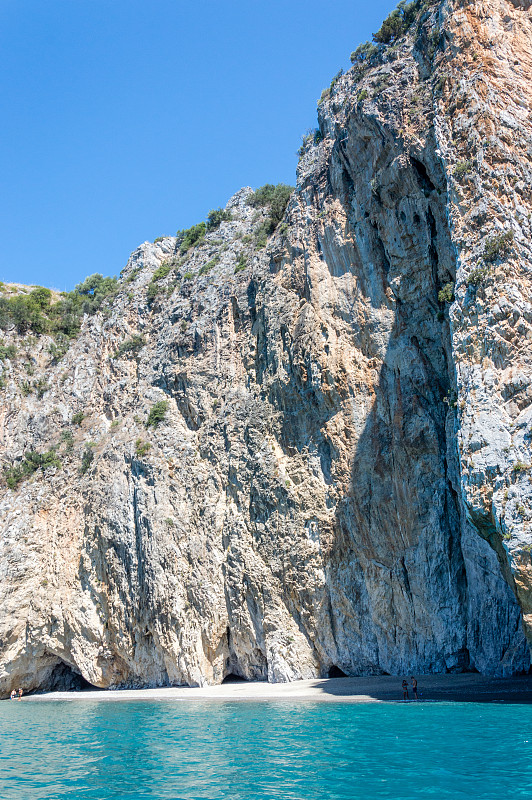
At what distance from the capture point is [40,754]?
15758 millimetres

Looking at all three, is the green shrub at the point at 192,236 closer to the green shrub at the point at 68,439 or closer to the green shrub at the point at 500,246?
the green shrub at the point at 68,439

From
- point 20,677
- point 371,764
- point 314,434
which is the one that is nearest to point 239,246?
point 314,434

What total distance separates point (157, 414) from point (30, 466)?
9.24 meters

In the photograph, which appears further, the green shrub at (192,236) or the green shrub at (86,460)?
the green shrub at (192,236)

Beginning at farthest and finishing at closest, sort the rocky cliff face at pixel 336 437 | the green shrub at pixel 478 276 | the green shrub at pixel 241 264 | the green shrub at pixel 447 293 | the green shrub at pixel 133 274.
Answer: the green shrub at pixel 133 274, the green shrub at pixel 241 264, the green shrub at pixel 447 293, the rocky cliff face at pixel 336 437, the green shrub at pixel 478 276

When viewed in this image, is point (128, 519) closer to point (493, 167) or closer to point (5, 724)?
point (5, 724)

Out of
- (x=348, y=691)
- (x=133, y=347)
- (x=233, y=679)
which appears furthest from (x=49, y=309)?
(x=348, y=691)

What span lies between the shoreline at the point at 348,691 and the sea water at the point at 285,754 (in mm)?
1169

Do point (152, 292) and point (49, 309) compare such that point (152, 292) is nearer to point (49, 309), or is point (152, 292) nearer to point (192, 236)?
point (192, 236)

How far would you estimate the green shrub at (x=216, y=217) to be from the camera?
4197cm

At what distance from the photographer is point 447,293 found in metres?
22.2

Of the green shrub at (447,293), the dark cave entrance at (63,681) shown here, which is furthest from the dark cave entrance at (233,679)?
the green shrub at (447,293)

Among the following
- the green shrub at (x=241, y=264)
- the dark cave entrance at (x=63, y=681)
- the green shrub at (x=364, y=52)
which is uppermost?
the green shrub at (x=364, y=52)

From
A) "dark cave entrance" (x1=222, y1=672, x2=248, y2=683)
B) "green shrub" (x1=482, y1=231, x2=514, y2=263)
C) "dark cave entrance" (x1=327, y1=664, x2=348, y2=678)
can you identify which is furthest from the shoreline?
"green shrub" (x1=482, y1=231, x2=514, y2=263)
